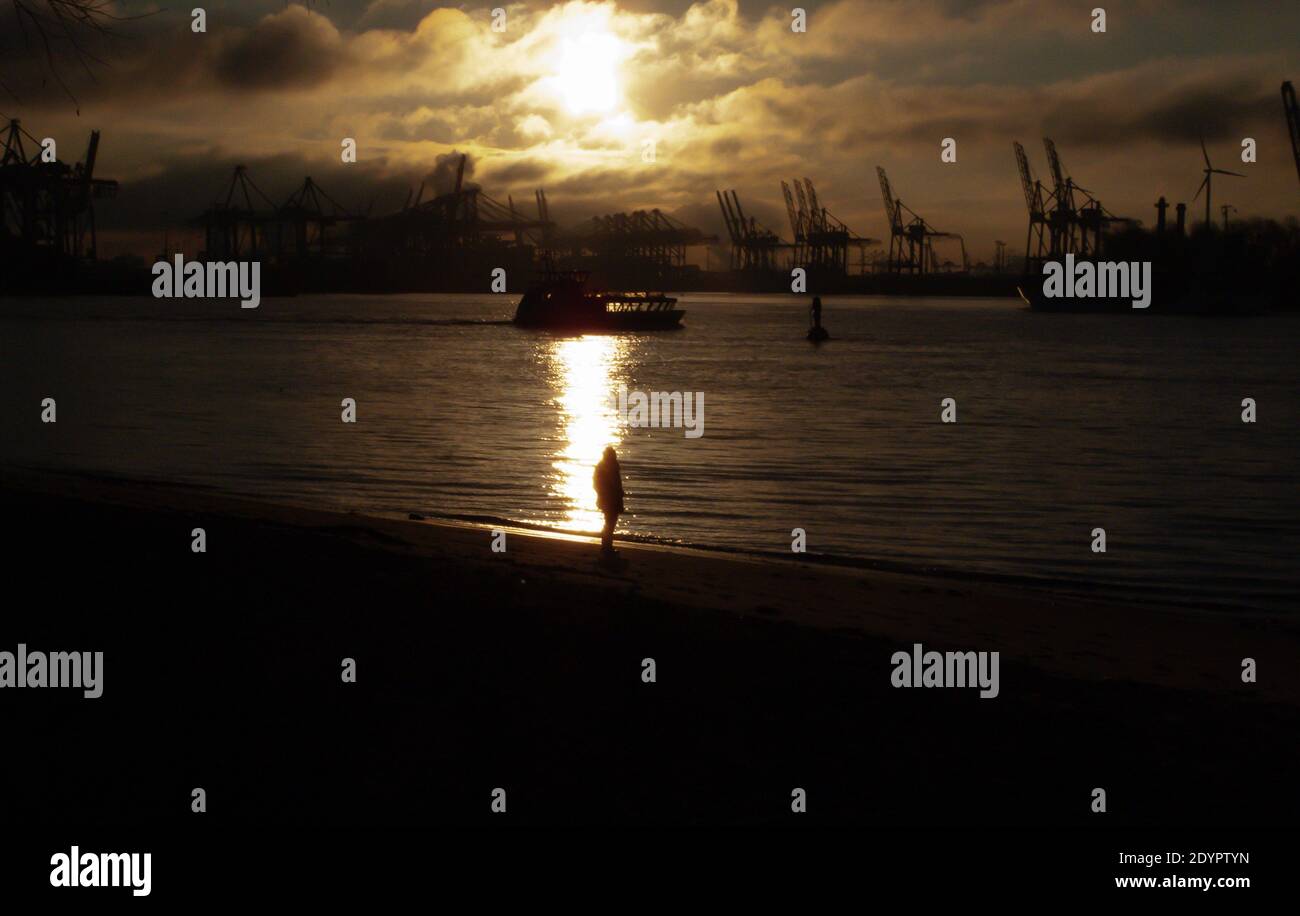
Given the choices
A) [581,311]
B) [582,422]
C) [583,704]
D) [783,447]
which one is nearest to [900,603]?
[583,704]

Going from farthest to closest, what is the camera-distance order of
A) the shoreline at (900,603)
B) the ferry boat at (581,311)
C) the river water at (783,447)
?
the ferry boat at (581,311) < the river water at (783,447) < the shoreline at (900,603)

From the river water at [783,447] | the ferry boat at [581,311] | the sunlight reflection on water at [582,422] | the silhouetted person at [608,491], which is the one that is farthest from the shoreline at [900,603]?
the ferry boat at [581,311]

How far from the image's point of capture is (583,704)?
5.80 meters

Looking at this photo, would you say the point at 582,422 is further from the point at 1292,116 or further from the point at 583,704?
the point at 1292,116

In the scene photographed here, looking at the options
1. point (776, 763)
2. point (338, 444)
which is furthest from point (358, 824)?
point (338, 444)

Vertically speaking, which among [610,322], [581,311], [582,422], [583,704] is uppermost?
[581,311]

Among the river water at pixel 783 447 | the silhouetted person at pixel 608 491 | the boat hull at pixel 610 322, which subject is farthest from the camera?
the boat hull at pixel 610 322

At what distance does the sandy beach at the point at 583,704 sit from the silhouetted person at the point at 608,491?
1.65 m

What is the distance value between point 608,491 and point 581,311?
2906 inches

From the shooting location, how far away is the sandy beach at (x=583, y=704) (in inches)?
187

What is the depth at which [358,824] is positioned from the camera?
4.39m

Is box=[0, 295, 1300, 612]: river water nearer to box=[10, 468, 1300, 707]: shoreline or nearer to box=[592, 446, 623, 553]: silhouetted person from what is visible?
box=[10, 468, 1300, 707]: shoreline

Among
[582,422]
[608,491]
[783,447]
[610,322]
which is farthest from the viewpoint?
[610,322]

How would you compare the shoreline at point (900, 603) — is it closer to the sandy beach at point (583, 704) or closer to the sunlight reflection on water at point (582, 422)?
the sandy beach at point (583, 704)
